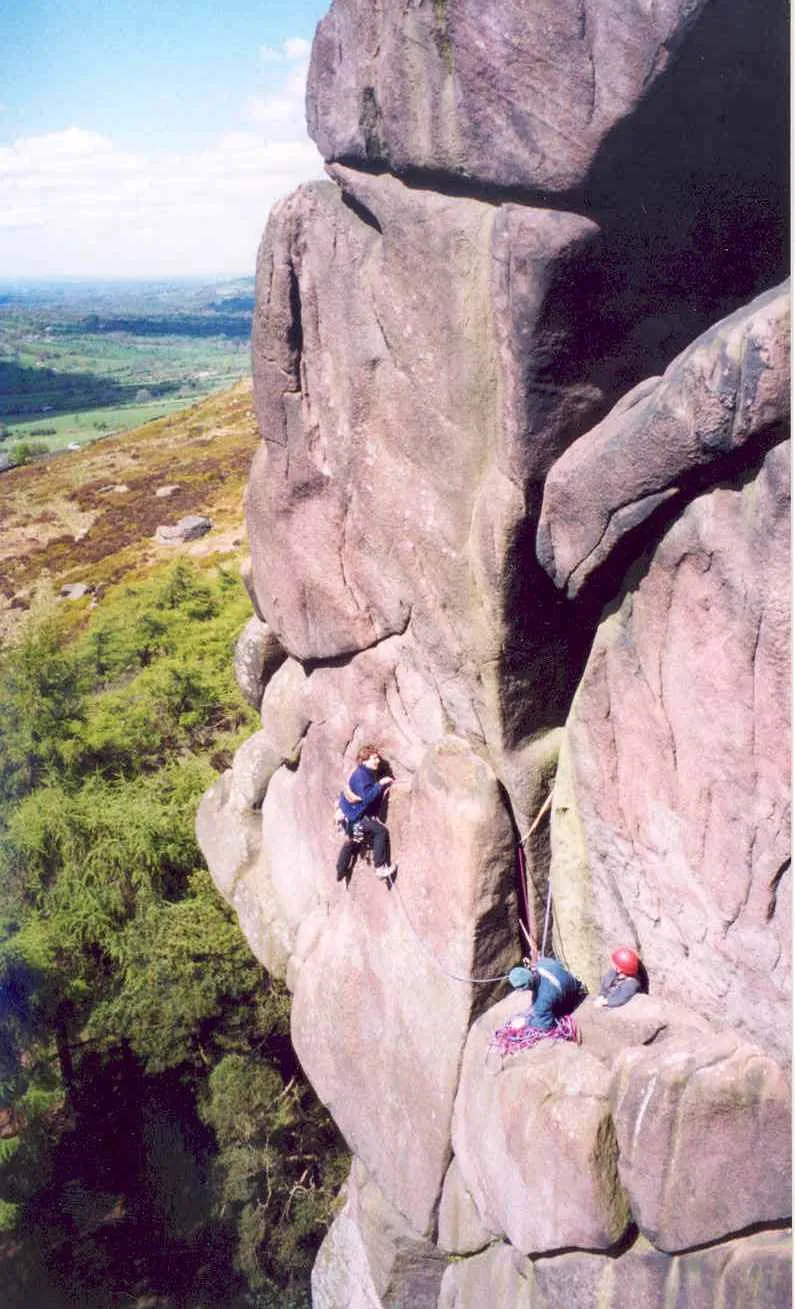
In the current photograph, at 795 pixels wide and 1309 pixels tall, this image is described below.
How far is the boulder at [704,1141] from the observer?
7344mm

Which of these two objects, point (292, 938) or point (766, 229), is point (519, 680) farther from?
point (292, 938)

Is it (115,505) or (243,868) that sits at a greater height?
(115,505)

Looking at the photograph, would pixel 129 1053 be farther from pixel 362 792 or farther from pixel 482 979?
pixel 482 979

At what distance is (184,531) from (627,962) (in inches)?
2036

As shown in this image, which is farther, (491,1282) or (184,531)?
(184,531)

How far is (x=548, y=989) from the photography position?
905 cm

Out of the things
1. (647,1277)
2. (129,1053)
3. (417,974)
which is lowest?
(129,1053)

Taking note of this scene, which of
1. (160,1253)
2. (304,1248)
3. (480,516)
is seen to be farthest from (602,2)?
(160,1253)

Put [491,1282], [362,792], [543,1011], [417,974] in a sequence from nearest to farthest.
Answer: [543,1011], [491,1282], [417,974], [362,792]

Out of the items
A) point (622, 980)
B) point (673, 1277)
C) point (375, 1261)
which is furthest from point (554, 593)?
point (375, 1261)

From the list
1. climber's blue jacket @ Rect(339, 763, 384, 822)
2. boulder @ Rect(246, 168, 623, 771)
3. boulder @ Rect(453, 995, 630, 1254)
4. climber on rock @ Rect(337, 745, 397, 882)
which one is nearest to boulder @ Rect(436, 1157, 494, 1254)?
boulder @ Rect(453, 995, 630, 1254)

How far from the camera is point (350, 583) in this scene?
1107 cm

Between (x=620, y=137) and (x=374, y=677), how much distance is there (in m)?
6.28

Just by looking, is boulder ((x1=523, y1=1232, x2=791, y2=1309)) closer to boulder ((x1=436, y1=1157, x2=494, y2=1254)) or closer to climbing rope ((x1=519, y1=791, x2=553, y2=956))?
boulder ((x1=436, y1=1157, x2=494, y2=1254))
